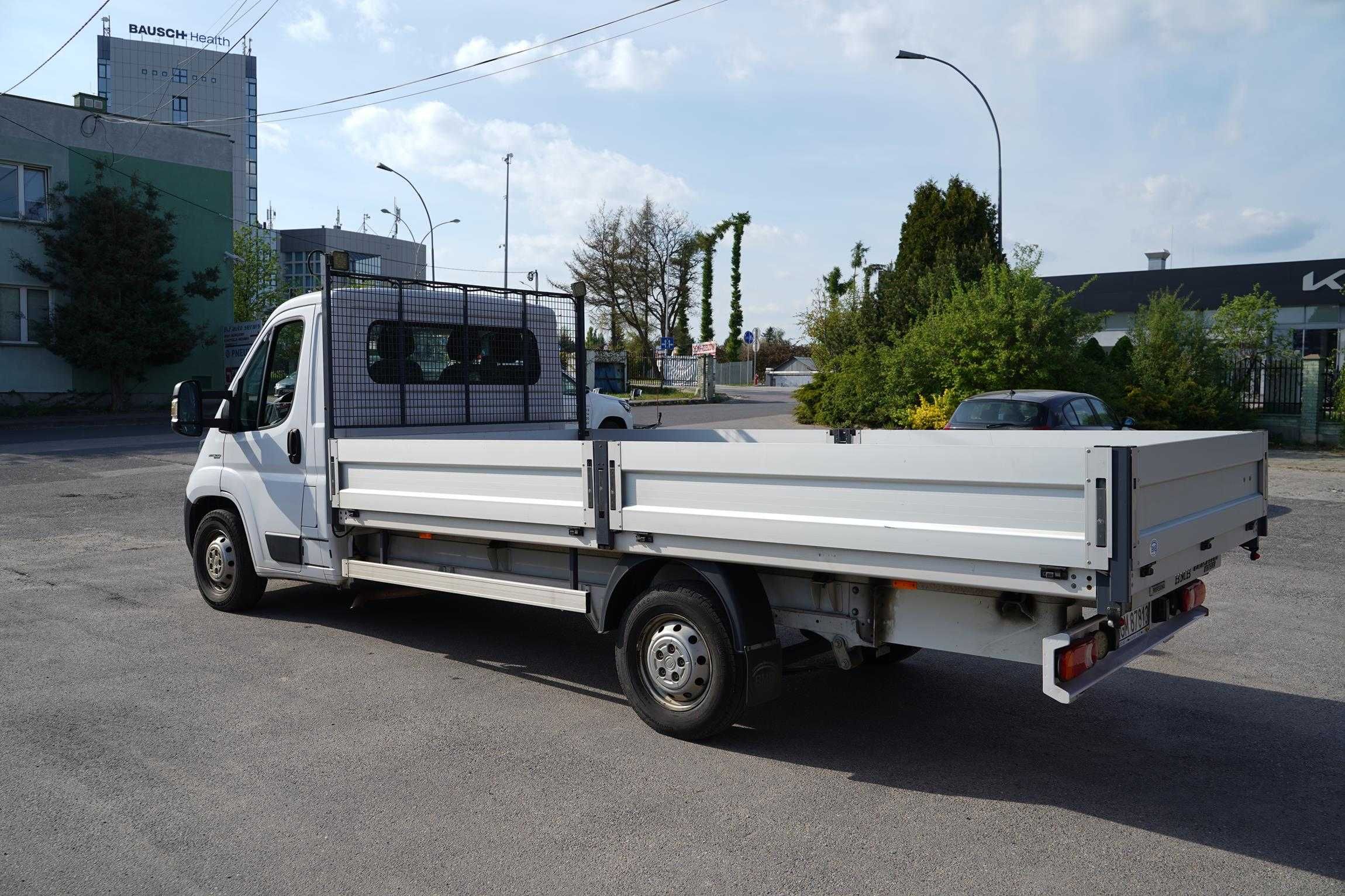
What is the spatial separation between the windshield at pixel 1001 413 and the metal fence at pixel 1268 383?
1322 cm

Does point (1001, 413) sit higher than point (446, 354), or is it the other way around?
point (446, 354)

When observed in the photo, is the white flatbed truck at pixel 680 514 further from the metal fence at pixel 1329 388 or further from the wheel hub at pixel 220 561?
the metal fence at pixel 1329 388

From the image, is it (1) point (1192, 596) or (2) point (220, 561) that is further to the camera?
(2) point (220, 561)

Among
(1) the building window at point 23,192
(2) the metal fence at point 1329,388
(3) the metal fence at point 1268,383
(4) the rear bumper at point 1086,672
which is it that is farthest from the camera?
(1) the building window at point 23,192

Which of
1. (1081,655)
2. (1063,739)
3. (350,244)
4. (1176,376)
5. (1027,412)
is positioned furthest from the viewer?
(350,244)

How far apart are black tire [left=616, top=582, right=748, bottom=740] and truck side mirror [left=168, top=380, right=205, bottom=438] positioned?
413 cm

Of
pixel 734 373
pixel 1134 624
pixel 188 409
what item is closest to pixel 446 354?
pixel 188 409

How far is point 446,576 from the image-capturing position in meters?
6.18

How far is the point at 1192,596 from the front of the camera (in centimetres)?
486

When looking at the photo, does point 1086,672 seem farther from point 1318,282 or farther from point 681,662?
point 1318,282

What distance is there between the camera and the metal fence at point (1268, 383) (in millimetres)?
22922

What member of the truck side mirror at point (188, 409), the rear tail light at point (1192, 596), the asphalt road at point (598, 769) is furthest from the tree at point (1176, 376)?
the truck side mirror at point (188, 409)

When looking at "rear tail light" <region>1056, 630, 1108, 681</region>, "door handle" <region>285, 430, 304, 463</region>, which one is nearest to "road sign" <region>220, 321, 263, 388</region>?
"door handle" <region>285, 430, 304, 463</region>

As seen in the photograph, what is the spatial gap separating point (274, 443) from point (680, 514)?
12.1ft
